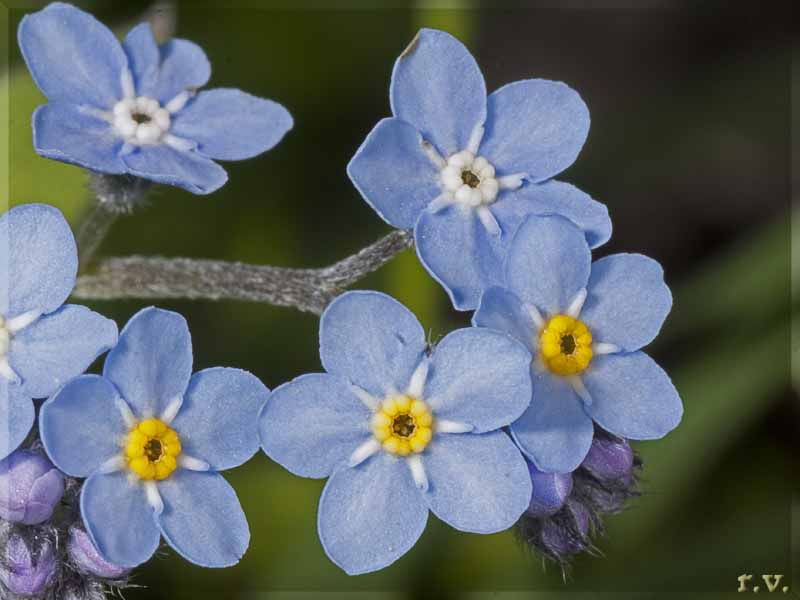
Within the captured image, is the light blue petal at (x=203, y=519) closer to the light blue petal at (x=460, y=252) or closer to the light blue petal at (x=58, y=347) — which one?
the light blue petal at (x=58, y=347)

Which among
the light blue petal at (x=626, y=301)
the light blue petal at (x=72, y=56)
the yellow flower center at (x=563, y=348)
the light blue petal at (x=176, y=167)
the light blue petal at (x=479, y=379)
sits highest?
the light blue petal at (x=72, y=56)

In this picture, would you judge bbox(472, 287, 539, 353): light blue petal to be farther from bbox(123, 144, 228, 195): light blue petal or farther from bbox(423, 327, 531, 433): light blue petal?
bbox(123, 144, 228, 195): light blue petal

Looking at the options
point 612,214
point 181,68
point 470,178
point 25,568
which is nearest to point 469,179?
point 470,178

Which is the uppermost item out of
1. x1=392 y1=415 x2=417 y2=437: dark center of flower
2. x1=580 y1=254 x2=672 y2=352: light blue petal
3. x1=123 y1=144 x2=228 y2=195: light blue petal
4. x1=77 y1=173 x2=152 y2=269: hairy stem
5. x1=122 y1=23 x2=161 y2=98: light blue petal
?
x1=122 y1=23 x2=161 y2=98: light blue petal

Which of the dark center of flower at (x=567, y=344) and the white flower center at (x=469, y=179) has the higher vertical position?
the white flower center at (x=469, y=179)

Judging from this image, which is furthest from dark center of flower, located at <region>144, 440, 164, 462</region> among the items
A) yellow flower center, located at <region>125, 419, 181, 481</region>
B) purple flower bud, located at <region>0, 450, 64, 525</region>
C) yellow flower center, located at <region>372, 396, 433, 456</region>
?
yellow flower center, located at <region>372, 396, 433, 456</region>

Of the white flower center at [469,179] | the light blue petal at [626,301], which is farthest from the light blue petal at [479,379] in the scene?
the white flower center at [469,179]

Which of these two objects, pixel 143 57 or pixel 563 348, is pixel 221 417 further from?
pixel 143 57
